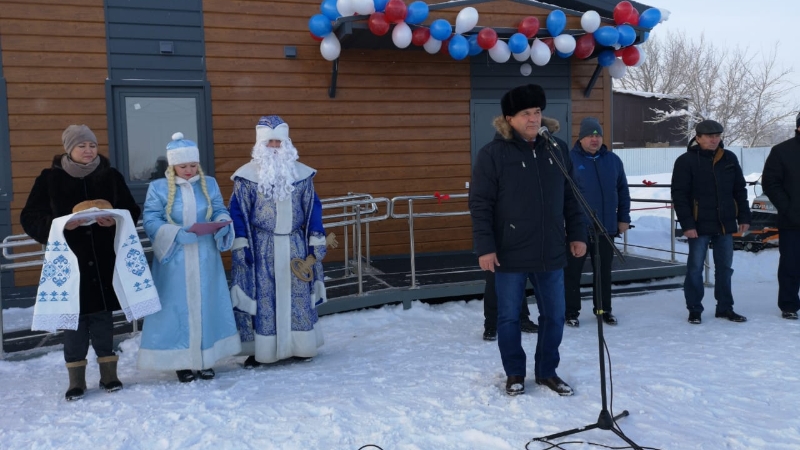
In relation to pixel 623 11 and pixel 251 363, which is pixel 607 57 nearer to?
pixel 623 11

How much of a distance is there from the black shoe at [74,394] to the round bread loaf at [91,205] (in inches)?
39.6

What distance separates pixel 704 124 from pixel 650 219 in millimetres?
9056

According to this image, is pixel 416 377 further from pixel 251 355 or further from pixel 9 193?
pixel 9 193

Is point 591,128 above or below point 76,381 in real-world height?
above

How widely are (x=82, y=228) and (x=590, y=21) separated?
5.52m

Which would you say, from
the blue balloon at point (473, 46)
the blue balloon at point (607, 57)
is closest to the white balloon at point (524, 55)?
the blue balloon at point (473, 46)

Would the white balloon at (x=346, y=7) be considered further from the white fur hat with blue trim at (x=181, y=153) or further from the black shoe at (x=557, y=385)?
the black shoe at (x=557, y=385)

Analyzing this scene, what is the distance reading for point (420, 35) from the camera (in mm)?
6824

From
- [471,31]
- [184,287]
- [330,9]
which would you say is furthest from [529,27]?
[184,287]

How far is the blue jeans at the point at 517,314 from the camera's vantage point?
3.59 metres

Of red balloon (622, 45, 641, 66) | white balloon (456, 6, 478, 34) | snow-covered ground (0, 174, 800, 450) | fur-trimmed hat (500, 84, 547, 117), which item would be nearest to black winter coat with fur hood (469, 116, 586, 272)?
fur-trimmed hat (500, 84, 547, 117)

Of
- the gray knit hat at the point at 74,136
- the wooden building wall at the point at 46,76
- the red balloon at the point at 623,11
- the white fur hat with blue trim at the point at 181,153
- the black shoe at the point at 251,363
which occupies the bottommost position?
the black shoe at the point at 251,363

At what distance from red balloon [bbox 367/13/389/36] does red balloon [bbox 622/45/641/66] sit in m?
2.94

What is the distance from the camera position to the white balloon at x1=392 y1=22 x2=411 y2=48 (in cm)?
653
